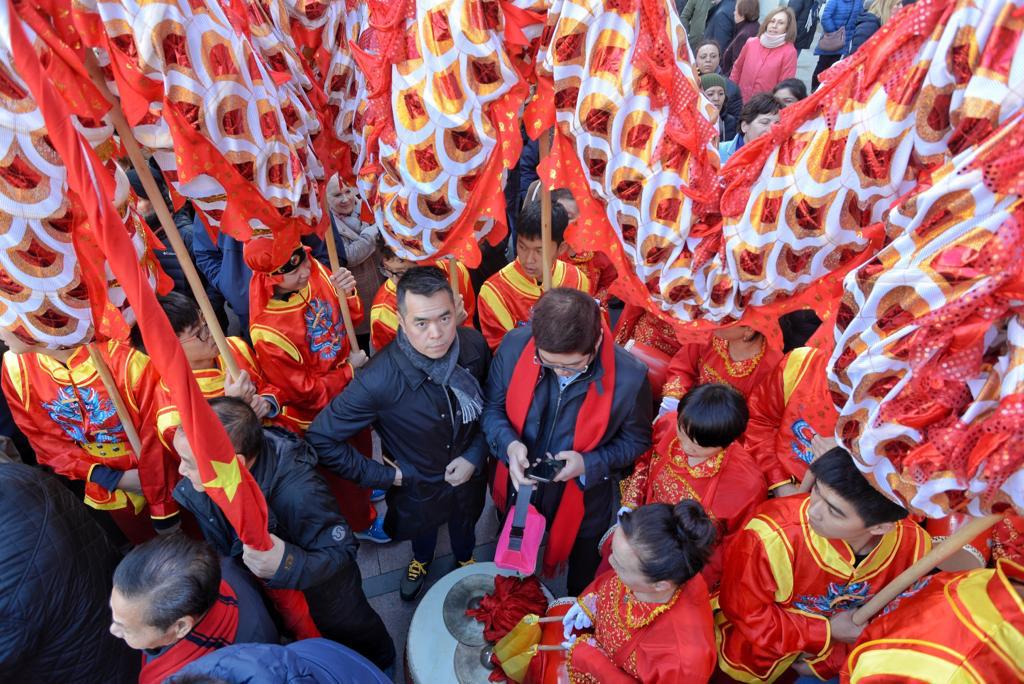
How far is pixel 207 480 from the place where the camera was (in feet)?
5.61

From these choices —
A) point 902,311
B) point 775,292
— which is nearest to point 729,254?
point 775,292

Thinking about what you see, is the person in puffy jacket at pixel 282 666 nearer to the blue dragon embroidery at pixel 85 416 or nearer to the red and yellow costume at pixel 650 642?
the red and yellow costume at pixel 650 642

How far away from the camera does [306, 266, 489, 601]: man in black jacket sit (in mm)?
2488

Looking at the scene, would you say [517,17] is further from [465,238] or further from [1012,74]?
[1012,74]

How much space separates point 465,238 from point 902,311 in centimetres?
148

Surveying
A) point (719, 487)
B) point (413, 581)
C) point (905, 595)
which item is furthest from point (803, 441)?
point (413, 581)

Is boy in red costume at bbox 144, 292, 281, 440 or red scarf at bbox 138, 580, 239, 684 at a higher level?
boy in red costume at bbox 144, 292, 281, 440

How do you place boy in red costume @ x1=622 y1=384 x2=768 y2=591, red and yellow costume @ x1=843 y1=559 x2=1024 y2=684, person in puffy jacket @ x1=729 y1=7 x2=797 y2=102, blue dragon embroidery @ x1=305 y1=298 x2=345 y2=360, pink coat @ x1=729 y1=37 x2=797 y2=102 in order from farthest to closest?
pink coat @ x1=729 y1=37 x2=797 y2=102, person in puffy jacket @ x1=729 y1=7 x2=797 y2=102, blue dragon embroidery @ x1=305 y1=298 x2=345 y2=360, boy in red costume @ x1=622 y1=384 x2=768 y2=591, red and yellow costume @ x1=843 y1=559 x2=1024 y2=684

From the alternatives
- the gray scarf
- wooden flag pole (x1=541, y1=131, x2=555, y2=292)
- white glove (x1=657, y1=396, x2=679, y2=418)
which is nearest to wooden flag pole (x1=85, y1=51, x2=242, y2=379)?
the gray scarf

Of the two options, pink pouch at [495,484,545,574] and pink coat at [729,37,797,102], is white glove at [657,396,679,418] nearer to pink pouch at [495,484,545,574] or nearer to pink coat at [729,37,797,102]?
pink pouch at [495,484,545,574]

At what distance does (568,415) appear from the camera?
2621 millimetres

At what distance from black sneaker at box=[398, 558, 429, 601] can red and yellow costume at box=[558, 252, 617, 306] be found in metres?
1.95

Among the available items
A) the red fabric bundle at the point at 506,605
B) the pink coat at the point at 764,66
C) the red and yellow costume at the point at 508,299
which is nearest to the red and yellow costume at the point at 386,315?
the red and yellow costume at the point at 508,299

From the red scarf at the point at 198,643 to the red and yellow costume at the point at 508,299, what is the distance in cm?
199
